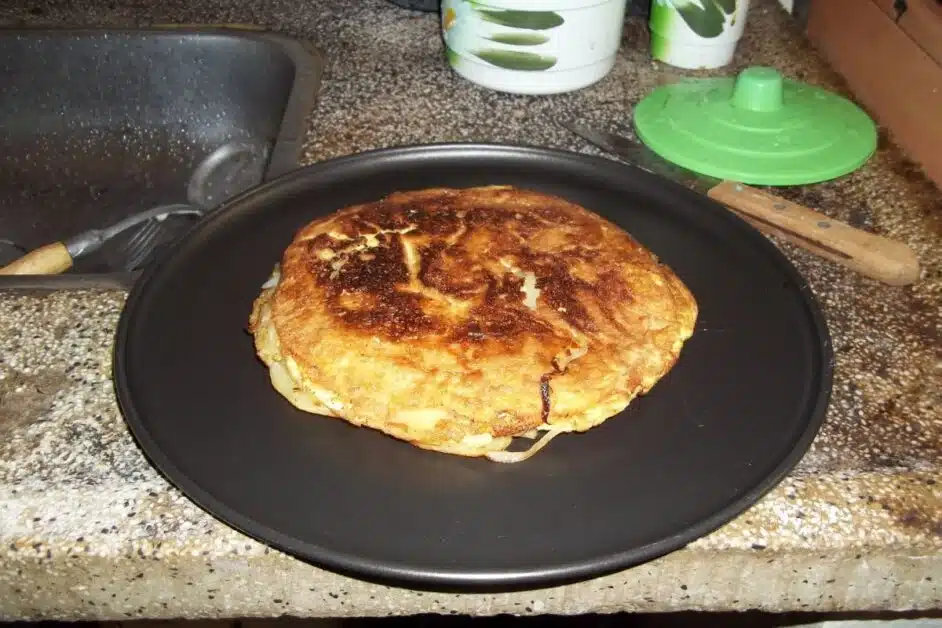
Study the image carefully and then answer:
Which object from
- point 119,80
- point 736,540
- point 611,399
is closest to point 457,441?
point 611,399

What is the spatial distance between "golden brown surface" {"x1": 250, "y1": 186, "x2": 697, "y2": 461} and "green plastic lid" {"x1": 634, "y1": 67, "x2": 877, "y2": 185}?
0.37 meters

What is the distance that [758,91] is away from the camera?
4.40ft

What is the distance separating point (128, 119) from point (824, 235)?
138 cm

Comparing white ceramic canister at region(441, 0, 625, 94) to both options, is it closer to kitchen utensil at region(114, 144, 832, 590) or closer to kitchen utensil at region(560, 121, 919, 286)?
kitchen utensil at region(560, 121, 919, 286)

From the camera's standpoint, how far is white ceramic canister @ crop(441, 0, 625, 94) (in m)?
1.37

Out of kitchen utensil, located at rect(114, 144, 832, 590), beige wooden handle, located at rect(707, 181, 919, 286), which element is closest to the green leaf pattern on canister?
beige wooden handle, located at rect(707, 181, 919, 286)

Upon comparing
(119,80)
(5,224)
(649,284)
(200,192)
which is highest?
(649,284)

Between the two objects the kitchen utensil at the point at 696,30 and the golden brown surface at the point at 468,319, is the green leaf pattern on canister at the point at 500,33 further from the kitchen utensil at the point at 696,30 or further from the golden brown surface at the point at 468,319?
the golden brown surface at the point at 468,319

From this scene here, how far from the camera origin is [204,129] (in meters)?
1.70

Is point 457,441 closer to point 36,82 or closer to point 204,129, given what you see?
point 204,129

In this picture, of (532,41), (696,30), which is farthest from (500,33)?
(696,30)

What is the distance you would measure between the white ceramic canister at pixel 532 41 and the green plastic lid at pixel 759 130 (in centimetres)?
14

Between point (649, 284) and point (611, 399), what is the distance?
18cm

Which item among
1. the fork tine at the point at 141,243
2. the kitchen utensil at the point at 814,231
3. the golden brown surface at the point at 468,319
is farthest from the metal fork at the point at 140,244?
the kitchen utensil at the point at 814,231
